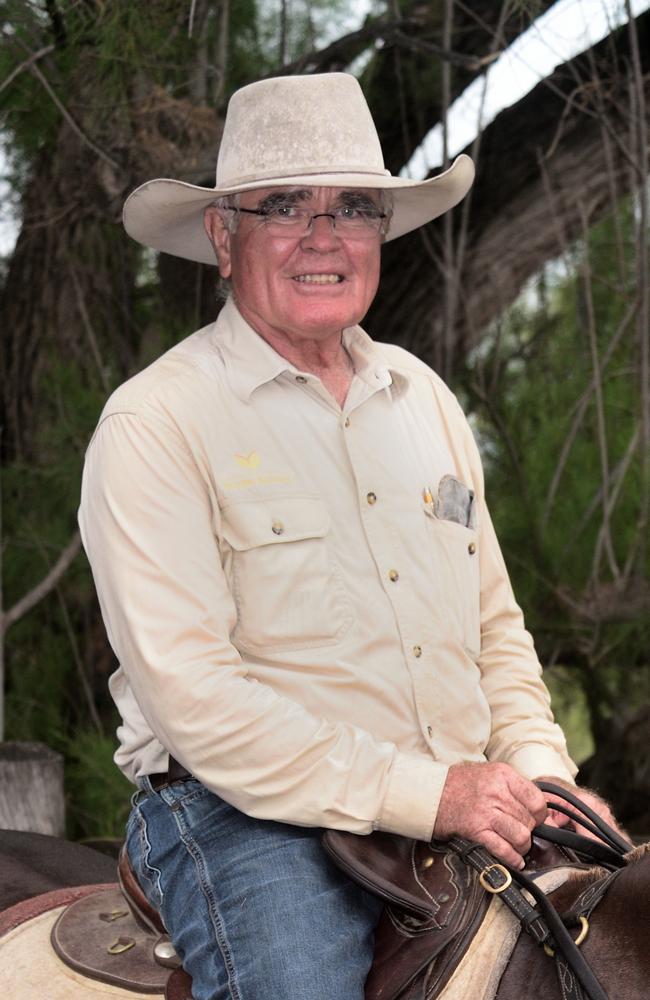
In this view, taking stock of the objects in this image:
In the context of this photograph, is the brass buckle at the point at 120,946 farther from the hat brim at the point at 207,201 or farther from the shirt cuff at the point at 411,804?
the hat brim at the point at 207,201

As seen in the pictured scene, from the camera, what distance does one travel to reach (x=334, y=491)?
2238 millimetres

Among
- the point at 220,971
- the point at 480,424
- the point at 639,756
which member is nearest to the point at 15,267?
the point at 480,424

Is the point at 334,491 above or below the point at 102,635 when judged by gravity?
above

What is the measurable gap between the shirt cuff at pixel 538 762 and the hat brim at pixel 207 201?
1018 mm

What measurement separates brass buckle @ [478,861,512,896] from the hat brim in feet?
3.80

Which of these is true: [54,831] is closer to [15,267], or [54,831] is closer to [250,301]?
[250,301]

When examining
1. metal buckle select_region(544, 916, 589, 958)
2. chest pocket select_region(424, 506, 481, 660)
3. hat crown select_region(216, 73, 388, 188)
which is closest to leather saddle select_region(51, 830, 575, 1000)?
metal buckle select_region(544, 916, 589, 958)

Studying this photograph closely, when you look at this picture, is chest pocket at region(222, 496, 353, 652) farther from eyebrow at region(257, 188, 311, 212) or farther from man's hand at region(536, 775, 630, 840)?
eyebrow at region(257, 188, 311, 212)

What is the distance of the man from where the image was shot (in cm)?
196

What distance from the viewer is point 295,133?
7.63 ft

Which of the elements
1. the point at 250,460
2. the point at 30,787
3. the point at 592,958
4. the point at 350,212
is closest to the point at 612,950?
the point at 592,958

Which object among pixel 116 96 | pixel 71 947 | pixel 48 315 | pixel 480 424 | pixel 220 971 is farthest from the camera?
pixel 48 315

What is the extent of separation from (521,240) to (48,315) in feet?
6.29

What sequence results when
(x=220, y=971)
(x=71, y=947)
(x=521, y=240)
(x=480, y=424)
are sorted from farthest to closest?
(x=480, y=424) < (x=521, y=240) < (x=71, y=947) < (x=220, y=971)
